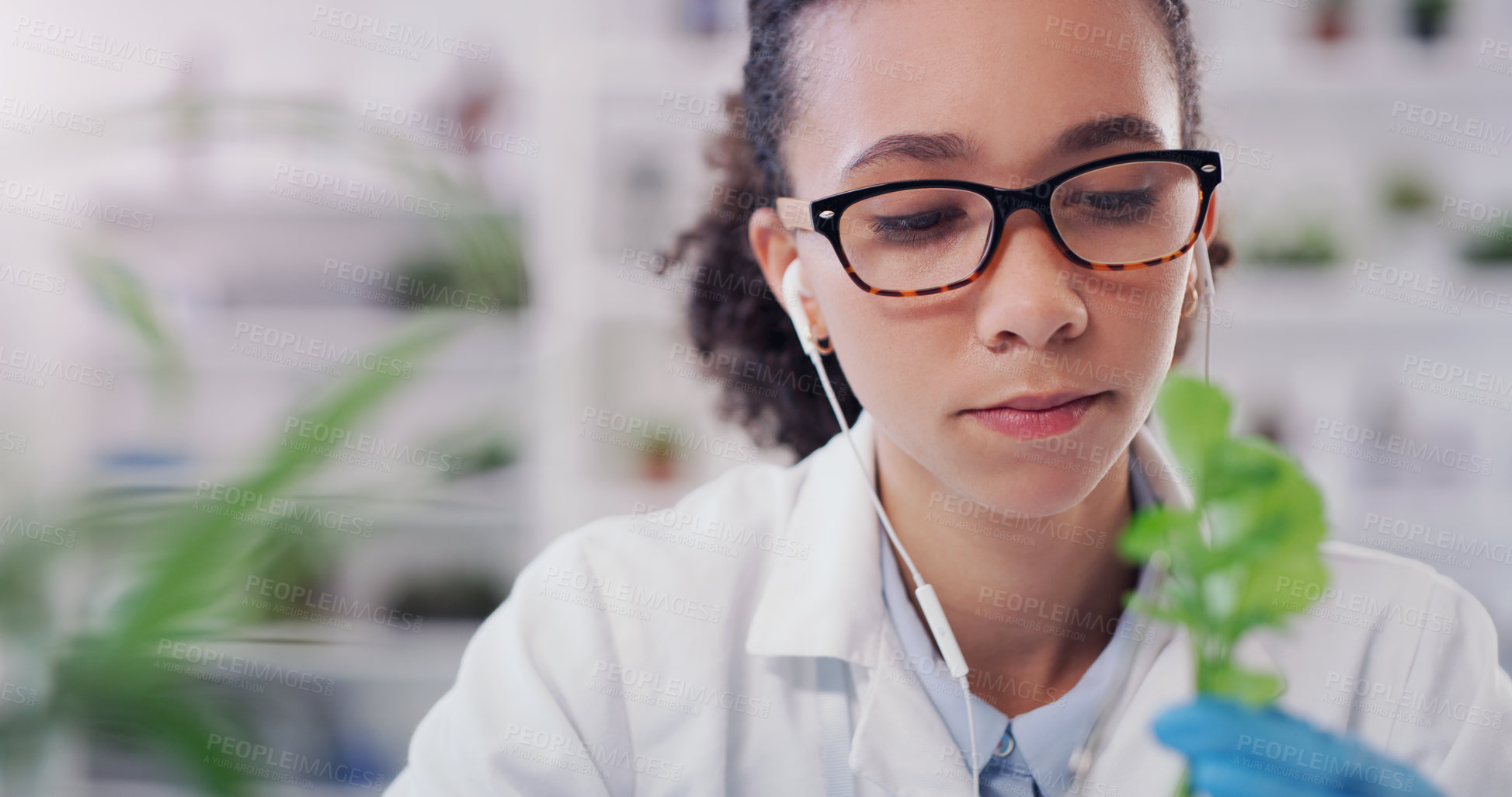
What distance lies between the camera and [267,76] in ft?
7.61

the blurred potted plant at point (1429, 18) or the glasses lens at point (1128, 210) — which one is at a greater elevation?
the blurred potted plant at point (1429, 18)

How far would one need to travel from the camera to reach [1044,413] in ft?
2.06

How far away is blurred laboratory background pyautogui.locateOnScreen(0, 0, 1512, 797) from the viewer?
6.71 feet

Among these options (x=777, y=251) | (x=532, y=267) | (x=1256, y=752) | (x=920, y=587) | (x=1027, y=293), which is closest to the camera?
(x=1256, y=752)

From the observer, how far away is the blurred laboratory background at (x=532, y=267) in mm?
2045

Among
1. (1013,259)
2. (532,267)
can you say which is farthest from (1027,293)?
(532,267)

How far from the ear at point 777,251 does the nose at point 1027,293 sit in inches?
7.3

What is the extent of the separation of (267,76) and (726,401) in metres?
1.70

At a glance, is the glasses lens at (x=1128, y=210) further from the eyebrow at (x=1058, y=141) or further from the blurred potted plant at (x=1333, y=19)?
the blurred potted plant at (x=1333, y=19)

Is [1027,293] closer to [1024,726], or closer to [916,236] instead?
[916,236]

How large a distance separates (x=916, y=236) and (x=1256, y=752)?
39cm

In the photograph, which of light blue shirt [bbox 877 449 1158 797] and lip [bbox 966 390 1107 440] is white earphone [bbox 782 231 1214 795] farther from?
lip [bbox 966 390 1107 440]

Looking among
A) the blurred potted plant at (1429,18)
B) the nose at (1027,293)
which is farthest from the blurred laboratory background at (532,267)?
the nose at (1027,293)

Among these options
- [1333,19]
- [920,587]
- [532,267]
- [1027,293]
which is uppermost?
[1333,19]
